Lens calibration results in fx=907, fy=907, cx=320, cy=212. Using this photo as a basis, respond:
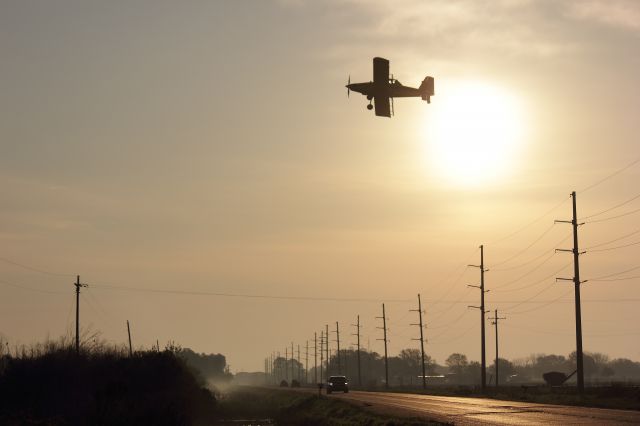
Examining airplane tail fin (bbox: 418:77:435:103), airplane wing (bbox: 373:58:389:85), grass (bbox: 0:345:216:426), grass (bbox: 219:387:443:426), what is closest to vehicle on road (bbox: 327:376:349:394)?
grass (bbox: 219:387:443:426)

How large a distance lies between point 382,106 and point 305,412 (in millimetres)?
38119

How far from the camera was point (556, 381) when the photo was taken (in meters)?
107

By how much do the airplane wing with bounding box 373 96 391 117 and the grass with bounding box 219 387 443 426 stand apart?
1486 cm

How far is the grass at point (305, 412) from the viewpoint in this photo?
165 feet

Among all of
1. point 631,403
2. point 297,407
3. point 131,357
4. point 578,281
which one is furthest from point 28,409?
point 578,281

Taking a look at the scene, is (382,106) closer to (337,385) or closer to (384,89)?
(384,89)

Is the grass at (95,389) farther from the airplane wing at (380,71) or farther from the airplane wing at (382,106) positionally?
the airplane wing at (380,71)

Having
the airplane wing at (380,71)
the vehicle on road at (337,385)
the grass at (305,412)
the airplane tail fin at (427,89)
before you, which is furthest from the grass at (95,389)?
the vehicle on road at (337,385)

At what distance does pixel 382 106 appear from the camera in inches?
1773

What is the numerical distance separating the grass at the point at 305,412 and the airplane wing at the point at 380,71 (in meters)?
17.0

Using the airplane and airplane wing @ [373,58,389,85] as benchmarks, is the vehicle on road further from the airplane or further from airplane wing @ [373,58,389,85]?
airplane wing @ [373,58,389,85]

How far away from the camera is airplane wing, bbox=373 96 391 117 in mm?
44312

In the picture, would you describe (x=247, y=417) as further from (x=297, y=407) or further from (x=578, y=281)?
(x=578, y=281)

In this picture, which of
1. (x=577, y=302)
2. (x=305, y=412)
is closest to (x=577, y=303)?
(x=577, y=302)
